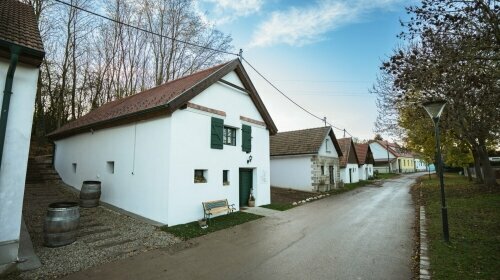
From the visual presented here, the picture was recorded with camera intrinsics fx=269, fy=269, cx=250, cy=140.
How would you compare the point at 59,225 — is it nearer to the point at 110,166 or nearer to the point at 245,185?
the point at 110,166

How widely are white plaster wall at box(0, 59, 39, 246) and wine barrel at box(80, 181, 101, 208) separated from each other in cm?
553

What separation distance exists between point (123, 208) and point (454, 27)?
42.8 ft

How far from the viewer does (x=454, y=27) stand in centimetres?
771

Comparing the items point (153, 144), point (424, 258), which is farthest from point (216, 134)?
point (424, 258)

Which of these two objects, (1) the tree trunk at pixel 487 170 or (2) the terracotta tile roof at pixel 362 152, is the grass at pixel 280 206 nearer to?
(1) the tree trunk at pixel 487 170

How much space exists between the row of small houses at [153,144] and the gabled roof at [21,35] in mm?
28

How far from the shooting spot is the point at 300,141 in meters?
23.0

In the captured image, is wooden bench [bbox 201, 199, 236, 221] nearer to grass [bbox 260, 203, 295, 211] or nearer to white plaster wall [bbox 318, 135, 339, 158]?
grass [bbox 260, 203, 295, 211]

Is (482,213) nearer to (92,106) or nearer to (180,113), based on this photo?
(180,113)

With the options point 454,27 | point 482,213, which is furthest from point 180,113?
point 482,213

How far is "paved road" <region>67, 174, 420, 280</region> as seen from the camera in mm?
5520

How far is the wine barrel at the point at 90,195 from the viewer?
36.5ft

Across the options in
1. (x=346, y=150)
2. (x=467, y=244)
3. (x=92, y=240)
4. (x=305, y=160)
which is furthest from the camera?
(x=346, y=150)

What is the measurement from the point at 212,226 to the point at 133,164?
409 cm
